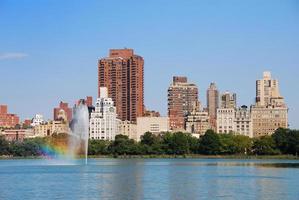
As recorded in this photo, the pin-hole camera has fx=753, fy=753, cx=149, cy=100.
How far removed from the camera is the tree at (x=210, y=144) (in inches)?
5458

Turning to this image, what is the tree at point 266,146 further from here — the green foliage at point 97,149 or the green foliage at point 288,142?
the green foliage at point 97,149

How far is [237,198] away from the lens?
1574 inches

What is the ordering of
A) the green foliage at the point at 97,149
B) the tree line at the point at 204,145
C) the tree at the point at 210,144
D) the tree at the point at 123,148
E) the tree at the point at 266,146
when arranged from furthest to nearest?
the green foliage at the point at 97,149
the tree at the point at 123,148
the tree at the point at 210,144
the tree line at the point at 204,145
the tree at the point at 266,146

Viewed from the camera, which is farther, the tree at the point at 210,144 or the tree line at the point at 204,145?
the tree at the point at 210,144

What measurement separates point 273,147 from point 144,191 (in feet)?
310

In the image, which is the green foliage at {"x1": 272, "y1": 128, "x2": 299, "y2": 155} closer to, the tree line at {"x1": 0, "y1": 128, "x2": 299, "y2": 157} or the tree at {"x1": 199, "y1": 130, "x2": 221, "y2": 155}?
the tree line at {"x1": 0, "y1": 128, "x2": 299, "y2": 157}

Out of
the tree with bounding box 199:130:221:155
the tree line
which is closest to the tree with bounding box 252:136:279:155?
the tree line

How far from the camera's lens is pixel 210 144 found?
139 m

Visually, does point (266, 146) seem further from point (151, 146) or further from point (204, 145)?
point (151, 146)

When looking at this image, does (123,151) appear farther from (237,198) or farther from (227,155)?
(237,198)

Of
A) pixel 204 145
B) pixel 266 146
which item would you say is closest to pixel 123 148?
pixel 204 145

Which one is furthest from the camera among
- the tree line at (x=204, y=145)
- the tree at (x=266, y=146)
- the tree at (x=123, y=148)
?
the tree at (x=123, y=148)

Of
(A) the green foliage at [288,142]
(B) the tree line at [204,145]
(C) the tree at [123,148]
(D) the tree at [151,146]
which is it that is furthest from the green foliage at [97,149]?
(A) the green foliage at [288,142]

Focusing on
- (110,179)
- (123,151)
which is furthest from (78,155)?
(110,179)
